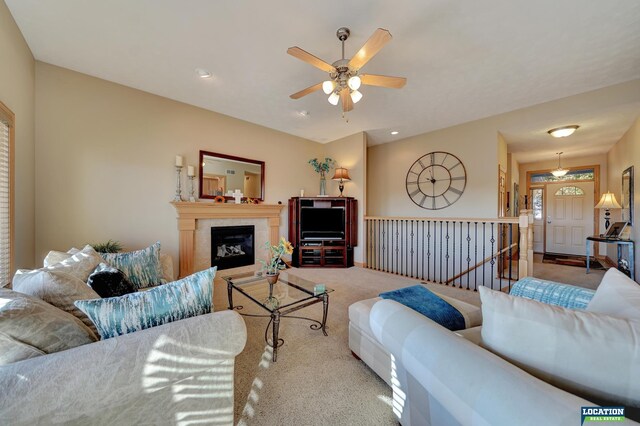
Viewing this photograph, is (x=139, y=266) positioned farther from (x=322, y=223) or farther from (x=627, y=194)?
(x=627, y=194)

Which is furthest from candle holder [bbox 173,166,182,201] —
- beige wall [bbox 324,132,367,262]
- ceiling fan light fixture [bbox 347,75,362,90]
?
beige wall [bbox 324,132,367,262]

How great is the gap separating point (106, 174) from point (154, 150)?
652 millimetres

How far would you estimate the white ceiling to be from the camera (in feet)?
6.55

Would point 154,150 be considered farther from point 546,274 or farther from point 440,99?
point 546,274

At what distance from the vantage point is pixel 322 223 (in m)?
5.02

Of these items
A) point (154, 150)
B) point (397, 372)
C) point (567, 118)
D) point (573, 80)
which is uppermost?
point (573, 80)

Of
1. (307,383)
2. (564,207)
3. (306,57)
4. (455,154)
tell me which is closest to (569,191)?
(564,207)

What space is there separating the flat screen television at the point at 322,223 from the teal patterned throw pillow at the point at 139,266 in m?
2.87

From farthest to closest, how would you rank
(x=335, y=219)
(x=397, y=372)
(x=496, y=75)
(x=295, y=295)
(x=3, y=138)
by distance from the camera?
(x=335, y=219) → (x=496, y=75) → (x=295, y=295) → (x=3, y=138) → (x=397, y=372)

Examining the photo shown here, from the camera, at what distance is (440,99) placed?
349 centimetres

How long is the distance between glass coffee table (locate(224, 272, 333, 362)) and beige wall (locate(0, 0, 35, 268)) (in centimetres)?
211

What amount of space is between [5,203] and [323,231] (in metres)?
4.03

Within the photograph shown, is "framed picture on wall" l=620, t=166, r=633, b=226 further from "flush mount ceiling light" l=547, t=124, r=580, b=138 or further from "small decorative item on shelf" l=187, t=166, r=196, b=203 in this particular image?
"small decorative item on shelf" l=187, t=166, r=196, b=203

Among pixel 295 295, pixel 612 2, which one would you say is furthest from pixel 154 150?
pixel 612 2
